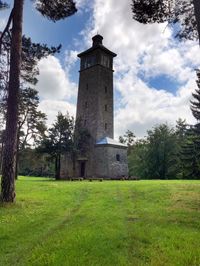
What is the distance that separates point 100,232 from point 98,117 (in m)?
31.8

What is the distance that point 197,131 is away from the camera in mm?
41375

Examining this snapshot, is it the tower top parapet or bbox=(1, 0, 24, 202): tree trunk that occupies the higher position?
the tower top parapet

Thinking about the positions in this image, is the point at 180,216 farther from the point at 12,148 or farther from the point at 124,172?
the point at 124,172

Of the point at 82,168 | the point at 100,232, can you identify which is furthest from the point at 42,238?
the point at 82,168

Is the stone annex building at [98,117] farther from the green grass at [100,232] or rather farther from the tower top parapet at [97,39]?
the green grass at [100,232]

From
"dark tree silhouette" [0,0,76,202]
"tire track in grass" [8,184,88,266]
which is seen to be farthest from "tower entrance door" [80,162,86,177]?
"tire track in grass" [8,184,88,266]

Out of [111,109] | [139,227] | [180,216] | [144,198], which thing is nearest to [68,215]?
[139,227]

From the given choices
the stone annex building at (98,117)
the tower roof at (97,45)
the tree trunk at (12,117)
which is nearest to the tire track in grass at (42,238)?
the tree trunk at (12,117)

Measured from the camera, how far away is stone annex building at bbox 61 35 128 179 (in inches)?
→ 1465

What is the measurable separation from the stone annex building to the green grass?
24.0m

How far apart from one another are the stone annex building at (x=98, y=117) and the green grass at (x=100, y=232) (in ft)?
78.7

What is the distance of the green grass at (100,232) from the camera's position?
594 cm

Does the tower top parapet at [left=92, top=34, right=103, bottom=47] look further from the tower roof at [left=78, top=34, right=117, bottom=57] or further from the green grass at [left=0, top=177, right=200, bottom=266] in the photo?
the green grass at [left=0, top=177, right=200, bottom=266]

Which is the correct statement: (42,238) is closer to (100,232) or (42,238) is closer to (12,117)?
(100,232)
